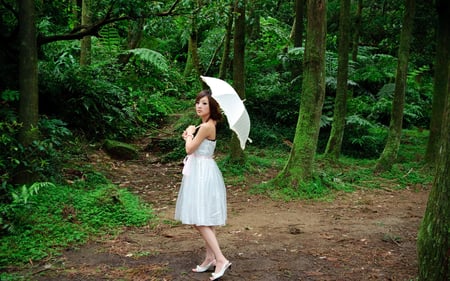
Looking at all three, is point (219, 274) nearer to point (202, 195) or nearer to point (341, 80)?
point (202, 195)

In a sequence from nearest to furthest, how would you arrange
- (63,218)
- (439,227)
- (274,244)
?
(439,227) → (274,244) → (63,218)

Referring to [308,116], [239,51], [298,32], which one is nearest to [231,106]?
[308,116]

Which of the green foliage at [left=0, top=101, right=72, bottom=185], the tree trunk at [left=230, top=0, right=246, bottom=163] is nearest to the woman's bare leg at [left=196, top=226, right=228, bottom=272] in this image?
the green foliage at [left=0, top=101, right=72, bottom=185]

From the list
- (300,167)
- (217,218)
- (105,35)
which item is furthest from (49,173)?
(105,35)

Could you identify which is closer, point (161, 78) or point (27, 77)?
point (27, 77)

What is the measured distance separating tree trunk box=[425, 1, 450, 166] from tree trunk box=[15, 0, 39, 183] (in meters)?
9.03

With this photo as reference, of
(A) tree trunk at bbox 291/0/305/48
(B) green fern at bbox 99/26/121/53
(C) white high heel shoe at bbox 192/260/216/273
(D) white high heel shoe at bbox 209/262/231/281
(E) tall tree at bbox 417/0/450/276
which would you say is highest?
(A) tree trunk at bbox 291/0/305/48

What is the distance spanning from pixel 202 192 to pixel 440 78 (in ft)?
28.9

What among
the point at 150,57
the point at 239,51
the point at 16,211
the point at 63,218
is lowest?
the point at 63,218

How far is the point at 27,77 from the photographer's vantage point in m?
6.43

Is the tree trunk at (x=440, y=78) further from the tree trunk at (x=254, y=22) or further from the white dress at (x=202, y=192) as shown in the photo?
the white dress at (x=202, y=192)

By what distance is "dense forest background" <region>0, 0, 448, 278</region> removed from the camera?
7008 millimetres

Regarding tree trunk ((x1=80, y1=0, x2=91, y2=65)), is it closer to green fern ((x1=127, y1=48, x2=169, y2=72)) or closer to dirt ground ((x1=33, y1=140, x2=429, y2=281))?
green fern ((x1=127, y1=48, x2=169, y2=72))

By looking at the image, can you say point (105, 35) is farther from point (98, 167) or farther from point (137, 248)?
point (137, 248)
